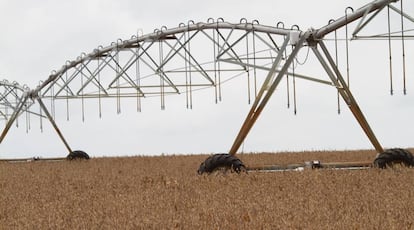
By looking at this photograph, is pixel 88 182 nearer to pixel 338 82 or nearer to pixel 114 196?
pixel 114 196

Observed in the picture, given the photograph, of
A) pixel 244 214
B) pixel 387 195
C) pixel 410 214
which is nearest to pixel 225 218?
pixel 244 214

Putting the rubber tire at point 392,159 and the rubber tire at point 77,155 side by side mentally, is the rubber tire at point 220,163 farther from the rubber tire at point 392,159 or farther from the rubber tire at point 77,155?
the rubber tire at point 77,155

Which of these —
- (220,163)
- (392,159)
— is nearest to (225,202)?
(220,163)

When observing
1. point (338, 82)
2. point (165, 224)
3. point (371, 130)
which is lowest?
point (165, 224)

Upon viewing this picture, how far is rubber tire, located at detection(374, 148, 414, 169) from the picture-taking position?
18125mm

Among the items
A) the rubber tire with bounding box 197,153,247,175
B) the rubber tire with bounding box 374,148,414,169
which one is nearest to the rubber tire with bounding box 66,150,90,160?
the rubber tire with bounding box 197,153,247,175

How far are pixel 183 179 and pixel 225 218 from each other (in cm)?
770

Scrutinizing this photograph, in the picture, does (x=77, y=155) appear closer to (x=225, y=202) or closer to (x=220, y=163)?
(x=220, y=163)

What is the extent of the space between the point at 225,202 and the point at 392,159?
772 cm

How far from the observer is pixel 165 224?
366 inches

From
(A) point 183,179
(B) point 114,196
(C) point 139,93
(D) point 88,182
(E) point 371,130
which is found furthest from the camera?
(C) point 139,93

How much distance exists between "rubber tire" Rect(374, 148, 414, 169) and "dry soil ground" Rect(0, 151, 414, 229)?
954 millimetres

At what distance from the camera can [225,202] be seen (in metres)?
11.8

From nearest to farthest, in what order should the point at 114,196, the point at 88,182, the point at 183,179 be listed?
1. the point at 114,196
2. the point at 183,179
3. the point at 88,182
